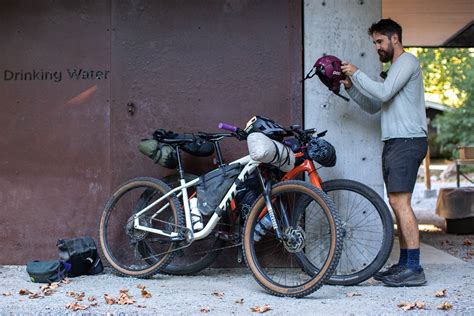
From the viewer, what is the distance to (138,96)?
6.21m

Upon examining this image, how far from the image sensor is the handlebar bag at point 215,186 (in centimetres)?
553

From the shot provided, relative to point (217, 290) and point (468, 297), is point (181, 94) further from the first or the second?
point (468, 297)

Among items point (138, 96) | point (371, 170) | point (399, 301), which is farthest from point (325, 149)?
point (138, 96)

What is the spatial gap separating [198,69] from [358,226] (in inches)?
82.2

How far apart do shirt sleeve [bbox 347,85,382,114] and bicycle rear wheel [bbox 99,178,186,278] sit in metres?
1.81

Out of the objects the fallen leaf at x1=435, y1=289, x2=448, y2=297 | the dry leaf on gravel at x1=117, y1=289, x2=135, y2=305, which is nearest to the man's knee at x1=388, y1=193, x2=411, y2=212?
the fallen leaf at x1=435, y1=289, x2=448, y2=297

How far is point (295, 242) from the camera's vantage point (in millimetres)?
5117

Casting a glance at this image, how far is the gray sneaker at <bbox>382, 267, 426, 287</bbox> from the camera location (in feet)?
17.6

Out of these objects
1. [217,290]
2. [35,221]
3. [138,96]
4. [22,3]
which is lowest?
[217,290]

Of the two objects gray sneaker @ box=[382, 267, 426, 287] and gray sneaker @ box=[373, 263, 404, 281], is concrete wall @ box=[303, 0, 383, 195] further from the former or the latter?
gray sneaker @ box=[382, 267, 426, 287]

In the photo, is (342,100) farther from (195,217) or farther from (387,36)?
(195,217)

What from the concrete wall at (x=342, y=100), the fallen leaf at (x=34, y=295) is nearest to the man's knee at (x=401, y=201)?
the concrete wall at (x=342, y=100)

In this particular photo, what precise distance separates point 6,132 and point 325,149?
3098 millimetres

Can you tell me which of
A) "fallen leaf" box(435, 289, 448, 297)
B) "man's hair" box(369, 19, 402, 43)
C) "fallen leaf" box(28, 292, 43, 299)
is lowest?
"fallen leaf" box(28, 292, 43, 299)
